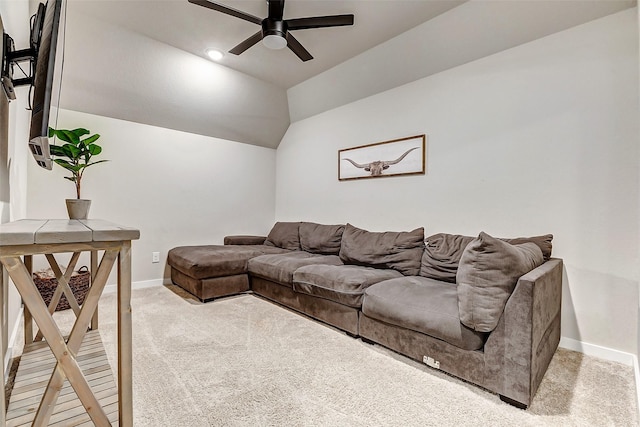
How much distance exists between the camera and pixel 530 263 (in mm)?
1775

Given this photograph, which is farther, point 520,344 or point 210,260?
point 210,260

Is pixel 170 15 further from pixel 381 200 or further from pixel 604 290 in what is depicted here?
pixel 604 290

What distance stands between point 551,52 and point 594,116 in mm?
627

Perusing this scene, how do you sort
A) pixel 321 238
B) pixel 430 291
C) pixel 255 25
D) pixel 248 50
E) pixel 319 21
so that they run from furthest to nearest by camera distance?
pixel 321 238, pixel 248 50, pixel 255 25, pixel 319 21, pixel 430 291

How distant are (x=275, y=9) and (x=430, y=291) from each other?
2.44 metres

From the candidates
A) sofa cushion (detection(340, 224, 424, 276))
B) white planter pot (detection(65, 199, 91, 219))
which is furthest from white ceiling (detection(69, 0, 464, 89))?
sofa cushion (detection(340, 224, 424, 276))

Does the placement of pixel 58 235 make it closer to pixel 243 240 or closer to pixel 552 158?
pixel 552 158

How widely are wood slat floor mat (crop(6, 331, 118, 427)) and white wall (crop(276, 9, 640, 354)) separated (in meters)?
2.81

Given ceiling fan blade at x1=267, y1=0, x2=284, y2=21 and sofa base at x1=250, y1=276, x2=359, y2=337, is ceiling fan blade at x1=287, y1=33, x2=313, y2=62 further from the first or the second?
sofa base at x1=250, y1=276, x2=359, y2=337

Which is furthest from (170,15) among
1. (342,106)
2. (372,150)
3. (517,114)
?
(517,114)

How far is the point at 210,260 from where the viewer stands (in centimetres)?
317

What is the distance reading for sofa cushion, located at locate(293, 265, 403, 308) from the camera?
2.39 meters

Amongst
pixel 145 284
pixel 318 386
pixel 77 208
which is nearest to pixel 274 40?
pixel 77 208

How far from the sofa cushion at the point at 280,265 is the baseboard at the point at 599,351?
1.97 meters
